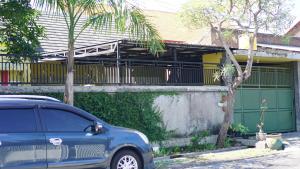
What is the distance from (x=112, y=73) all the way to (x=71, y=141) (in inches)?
242

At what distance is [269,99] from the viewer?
67.4 ft

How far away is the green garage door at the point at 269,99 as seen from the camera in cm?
1922

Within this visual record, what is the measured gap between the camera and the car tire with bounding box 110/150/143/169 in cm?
908

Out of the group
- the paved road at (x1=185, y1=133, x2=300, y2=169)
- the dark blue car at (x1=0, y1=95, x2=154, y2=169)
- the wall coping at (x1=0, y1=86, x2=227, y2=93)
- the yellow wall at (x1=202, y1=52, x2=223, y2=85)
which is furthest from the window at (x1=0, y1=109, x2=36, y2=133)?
the yellow wall at (x1=202, y1=52, x2=223, y2=85)

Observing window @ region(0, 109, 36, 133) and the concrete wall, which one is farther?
the concrete wall

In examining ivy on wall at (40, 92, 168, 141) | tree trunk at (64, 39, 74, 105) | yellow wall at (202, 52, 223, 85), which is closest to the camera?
tree trunk at (64, 39, 74, 105)

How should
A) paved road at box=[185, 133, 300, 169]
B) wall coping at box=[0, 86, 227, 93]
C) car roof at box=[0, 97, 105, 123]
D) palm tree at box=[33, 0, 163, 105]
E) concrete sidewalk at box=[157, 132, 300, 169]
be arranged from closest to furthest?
car roof at box=[0, 97, 105, 123] → palm tree at box=[33, 0, 163, 105] → paved road at box=[185, 133, 300, 169] → concrete sidewalk at box=[157, 132, 300, 169] → wall coping at box=[0, 86, 227, 93]

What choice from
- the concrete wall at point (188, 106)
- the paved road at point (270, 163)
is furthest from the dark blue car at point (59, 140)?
the concrete wall at point (188, 106)

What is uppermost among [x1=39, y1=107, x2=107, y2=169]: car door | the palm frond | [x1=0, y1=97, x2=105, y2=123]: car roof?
the palm frond

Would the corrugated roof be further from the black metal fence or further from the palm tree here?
the palm tree

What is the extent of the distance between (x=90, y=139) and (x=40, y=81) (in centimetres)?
464

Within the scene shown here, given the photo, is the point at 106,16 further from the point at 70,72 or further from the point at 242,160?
the point at 242,160

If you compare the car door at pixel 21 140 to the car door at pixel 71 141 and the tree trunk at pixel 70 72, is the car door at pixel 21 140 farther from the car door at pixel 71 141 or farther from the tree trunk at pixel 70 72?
the tree trunk at pixel 70 72

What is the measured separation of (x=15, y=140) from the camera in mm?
7863
